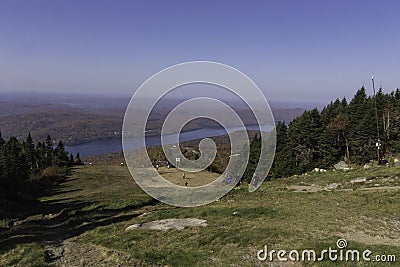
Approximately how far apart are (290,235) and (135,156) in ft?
23.0

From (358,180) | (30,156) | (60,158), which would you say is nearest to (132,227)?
(358,180)

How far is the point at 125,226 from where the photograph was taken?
17.8 meters

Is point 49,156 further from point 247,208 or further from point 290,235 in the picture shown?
point 290,235

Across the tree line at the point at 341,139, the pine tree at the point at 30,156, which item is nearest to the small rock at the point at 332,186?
the tree line at the point at 341,139

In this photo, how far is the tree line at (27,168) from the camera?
1667 inches

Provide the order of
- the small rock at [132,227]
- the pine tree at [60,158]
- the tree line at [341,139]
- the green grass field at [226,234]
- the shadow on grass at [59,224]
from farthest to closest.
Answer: the pine tree at [60,158], the tree line at [341,139], the shadow on grass at [59,224], the small rock at [132,227], the green grass field at [226,234]

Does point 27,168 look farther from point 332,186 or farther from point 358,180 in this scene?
point 358,180

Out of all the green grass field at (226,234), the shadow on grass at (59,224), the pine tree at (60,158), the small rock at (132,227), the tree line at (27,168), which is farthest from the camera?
the pine tree at (60,158)

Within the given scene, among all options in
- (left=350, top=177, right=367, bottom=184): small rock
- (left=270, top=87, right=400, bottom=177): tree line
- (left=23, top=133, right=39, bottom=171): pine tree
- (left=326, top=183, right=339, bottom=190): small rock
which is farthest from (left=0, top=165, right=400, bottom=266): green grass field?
(left=23, top=133, right=39, bottom=171): pine tree

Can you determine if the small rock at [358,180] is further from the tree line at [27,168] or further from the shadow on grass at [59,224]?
the tree line at [27,168]

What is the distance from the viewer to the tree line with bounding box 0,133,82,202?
42344 millimetres

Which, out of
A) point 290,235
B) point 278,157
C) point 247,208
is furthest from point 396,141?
point 290,235

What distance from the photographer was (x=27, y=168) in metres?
63.3

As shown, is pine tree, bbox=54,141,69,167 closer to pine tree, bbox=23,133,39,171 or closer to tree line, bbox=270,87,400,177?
pine tree, bbox=23,133,39,171
